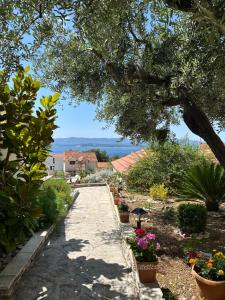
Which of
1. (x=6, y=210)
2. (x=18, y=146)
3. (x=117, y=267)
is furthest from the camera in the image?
(x=117, y=267)

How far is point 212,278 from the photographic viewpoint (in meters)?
5.45

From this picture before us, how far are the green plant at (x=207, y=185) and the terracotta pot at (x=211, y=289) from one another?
6.42 metres

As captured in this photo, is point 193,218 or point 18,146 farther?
point 193,218

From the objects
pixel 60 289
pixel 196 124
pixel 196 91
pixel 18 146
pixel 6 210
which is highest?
pixel 196 91

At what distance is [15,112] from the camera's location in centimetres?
674

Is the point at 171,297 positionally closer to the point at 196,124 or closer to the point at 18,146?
the point at 18,146

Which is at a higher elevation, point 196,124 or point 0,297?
point 196,124

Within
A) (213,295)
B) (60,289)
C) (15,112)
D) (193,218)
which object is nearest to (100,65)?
(15,112)

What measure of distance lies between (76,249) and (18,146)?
12.0ft

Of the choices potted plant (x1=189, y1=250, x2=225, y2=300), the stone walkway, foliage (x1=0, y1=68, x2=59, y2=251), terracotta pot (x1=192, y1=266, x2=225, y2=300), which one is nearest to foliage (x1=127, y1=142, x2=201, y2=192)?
the stone walkway

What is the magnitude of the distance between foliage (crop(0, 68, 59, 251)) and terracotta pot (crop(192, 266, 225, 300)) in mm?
3025

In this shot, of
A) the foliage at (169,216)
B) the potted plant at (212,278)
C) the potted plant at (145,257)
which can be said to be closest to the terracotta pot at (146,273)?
the potted plant at (145,257)

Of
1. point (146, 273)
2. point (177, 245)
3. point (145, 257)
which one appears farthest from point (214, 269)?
point (177, 245)

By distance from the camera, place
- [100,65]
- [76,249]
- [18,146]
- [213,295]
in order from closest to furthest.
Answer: [213,295]
[18,146]
[76,249]
[100,65]
